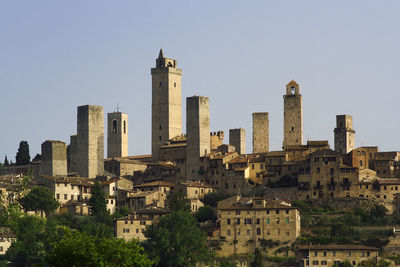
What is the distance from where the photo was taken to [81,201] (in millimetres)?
114562

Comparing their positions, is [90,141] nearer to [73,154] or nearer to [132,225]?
[73,154]

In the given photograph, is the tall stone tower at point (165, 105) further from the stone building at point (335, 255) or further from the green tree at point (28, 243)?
the stone building at point (335, 255)

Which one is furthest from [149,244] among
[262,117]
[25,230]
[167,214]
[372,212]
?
[262,117]

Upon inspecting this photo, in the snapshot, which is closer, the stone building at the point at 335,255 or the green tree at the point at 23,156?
the stone building at the point at 335,255

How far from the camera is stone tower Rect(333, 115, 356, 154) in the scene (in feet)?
390

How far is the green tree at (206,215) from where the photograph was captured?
106 meters

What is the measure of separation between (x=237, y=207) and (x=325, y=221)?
734 cm

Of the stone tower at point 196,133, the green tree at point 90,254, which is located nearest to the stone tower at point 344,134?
the stone tower at point 196,133

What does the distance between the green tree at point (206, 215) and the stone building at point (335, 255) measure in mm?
11991

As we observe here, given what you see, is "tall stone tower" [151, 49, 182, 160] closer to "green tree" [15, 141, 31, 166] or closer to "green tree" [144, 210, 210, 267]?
"green tree" [15, 141, 31, 166]

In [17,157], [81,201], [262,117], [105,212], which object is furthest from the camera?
[17,157]

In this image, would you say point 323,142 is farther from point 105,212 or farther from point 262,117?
point 105,212

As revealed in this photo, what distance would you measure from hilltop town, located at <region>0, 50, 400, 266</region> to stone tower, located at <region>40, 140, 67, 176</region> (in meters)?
0.11

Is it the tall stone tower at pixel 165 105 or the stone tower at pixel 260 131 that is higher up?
the tall stone tower at pixel 165 105
